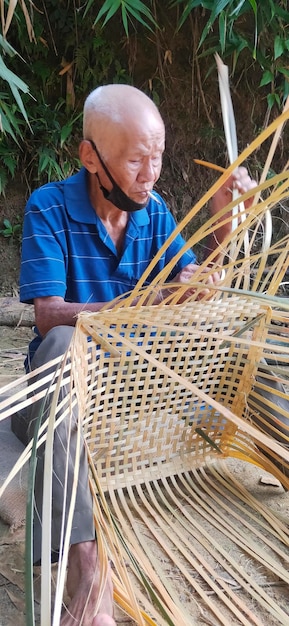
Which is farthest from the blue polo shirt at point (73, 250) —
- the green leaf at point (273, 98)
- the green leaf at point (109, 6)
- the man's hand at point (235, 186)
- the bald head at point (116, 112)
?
the green leaf at point (273, 98)

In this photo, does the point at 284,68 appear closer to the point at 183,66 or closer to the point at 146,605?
the point at 183,66

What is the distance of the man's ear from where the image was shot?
115 cm

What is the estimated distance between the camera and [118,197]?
3.78 ft

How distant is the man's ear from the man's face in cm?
2

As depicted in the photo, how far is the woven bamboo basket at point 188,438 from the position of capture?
2.82 ft

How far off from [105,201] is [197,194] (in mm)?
2047

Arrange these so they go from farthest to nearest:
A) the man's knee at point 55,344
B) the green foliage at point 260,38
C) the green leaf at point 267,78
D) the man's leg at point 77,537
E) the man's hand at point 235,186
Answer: the green leaf at point 267,78 < the green foliage at point 260,38 < the man's hand at point 235,186 < the man's knee at point 55,344 < the man's leg at point 77,537

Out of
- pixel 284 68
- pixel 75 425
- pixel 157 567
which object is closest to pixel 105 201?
pixel 75 425

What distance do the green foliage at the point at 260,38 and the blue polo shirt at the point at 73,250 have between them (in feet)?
5.07

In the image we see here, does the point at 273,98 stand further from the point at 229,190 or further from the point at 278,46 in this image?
the point at 229,190

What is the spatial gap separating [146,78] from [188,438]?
7.60ft

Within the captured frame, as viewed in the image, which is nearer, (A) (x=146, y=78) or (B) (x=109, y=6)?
(B) (x=109, y=6)

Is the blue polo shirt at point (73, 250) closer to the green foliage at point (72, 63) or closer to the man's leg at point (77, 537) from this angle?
the man's leg at point (77, 537)

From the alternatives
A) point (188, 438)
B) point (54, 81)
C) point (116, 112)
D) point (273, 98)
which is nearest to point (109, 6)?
point (54, 81)
